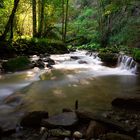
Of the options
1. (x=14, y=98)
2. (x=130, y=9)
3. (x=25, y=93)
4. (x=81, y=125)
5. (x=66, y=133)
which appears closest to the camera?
(x=66, y=133)

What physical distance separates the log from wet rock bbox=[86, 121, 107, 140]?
11cm

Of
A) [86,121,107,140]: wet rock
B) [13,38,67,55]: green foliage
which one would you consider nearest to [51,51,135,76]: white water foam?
[13,38,67,55]: green foliage

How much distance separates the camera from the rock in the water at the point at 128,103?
6004 mm

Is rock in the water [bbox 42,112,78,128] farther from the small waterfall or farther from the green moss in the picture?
the green moss

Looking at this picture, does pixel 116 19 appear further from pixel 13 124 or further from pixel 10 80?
pixel 13 124

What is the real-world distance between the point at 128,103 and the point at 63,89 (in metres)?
2.61

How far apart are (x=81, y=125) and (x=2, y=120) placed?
1602mm

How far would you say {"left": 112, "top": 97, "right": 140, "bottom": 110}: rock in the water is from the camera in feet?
19.7

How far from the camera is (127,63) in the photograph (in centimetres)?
1298

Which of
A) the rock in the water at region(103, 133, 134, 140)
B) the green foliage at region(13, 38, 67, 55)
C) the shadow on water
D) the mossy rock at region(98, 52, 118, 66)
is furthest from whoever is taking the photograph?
the green foliage at region(13, 38, 67, 55)

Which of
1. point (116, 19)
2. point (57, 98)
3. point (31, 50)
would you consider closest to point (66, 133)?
point (57, 98)

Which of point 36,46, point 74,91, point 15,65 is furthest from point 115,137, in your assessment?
point 36,46

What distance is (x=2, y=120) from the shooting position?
5262mm

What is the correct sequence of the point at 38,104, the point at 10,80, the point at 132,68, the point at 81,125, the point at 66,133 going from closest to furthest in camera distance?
the point at 66,133 < the point at 81,125 < the point at 38,104 < the point at 10,80 < the point at 132,68
